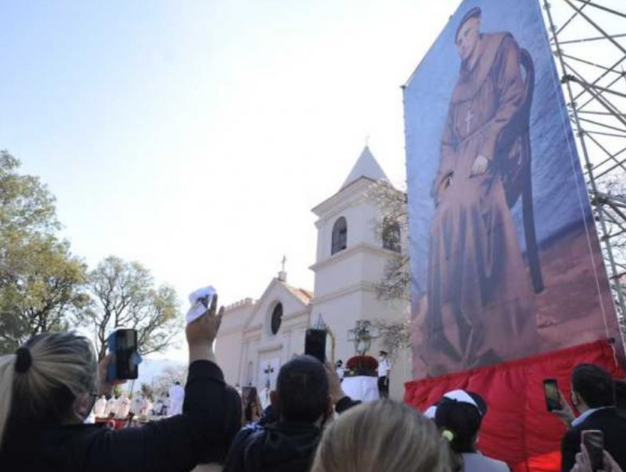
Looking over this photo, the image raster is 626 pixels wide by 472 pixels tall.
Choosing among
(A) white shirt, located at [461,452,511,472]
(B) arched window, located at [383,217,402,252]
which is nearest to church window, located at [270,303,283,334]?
(B) arched window, located at [383,217,402,252]

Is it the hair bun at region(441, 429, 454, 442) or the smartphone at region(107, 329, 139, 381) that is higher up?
the smartphone at region(107, 329, 139, 381)

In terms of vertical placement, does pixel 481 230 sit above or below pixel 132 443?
above

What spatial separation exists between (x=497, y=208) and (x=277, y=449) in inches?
281

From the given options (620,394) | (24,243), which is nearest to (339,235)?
(24,243)

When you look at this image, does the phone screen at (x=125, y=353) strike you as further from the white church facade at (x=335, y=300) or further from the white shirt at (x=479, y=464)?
the white church facade at (x=335, y=300)

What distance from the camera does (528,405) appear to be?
19.8 ft

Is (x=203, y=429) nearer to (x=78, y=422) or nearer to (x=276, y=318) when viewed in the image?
(x=78, y=422)

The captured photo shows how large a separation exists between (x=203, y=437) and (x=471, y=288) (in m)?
7.59

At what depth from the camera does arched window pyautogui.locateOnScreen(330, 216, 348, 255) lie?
73.0ft

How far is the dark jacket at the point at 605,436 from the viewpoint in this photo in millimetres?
2355

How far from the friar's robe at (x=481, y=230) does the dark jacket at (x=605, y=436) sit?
4.45m

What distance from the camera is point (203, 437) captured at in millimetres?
1319

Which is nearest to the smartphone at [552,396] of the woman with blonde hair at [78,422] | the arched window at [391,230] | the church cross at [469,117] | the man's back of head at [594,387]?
the man's back of head at [594,387]

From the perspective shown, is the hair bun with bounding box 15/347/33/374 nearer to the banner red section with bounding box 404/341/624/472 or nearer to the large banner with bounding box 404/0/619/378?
the banner red section with bounding box 404/341/624/472
